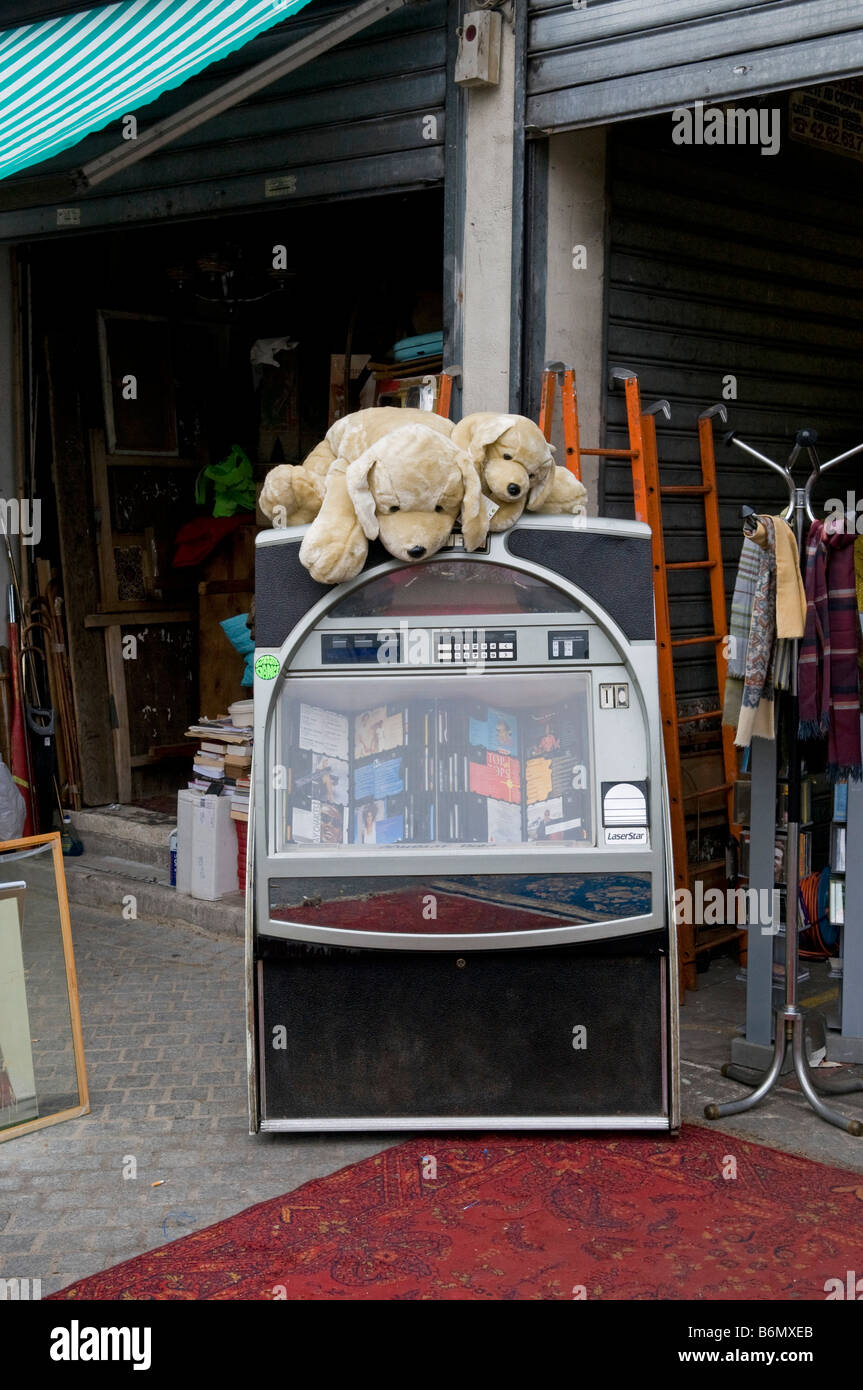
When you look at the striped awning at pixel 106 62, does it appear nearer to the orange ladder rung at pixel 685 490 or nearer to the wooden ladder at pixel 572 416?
the wooden ladder at pixel 572 416

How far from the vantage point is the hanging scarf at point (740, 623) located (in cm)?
468

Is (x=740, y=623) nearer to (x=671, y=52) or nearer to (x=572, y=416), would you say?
(x=572, y=416)

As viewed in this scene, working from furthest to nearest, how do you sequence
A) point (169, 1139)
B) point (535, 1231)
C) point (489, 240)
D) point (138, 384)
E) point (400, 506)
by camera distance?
point (138, 384), point (489, 240), point (169, 1139), point (400, 506), point (535, 1231)

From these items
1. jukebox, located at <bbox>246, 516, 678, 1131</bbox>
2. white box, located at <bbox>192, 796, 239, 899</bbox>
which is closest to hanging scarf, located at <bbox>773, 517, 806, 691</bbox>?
jukebox, located at <bbox>246, 516, 678, 1131</bbox>

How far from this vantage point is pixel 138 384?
8.78m

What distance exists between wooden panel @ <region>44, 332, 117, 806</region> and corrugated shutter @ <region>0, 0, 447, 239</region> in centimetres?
167

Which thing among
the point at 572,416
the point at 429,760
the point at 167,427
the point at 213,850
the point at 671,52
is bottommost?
the point at 213,850

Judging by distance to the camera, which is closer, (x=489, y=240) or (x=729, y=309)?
(x=489, y=240)

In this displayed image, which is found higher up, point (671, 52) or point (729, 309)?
point (671, 52)

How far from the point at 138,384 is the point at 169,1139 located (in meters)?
5.54

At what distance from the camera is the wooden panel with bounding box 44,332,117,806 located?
28.1 feet

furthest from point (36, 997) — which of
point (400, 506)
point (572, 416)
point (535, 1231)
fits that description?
point (572, 416)
